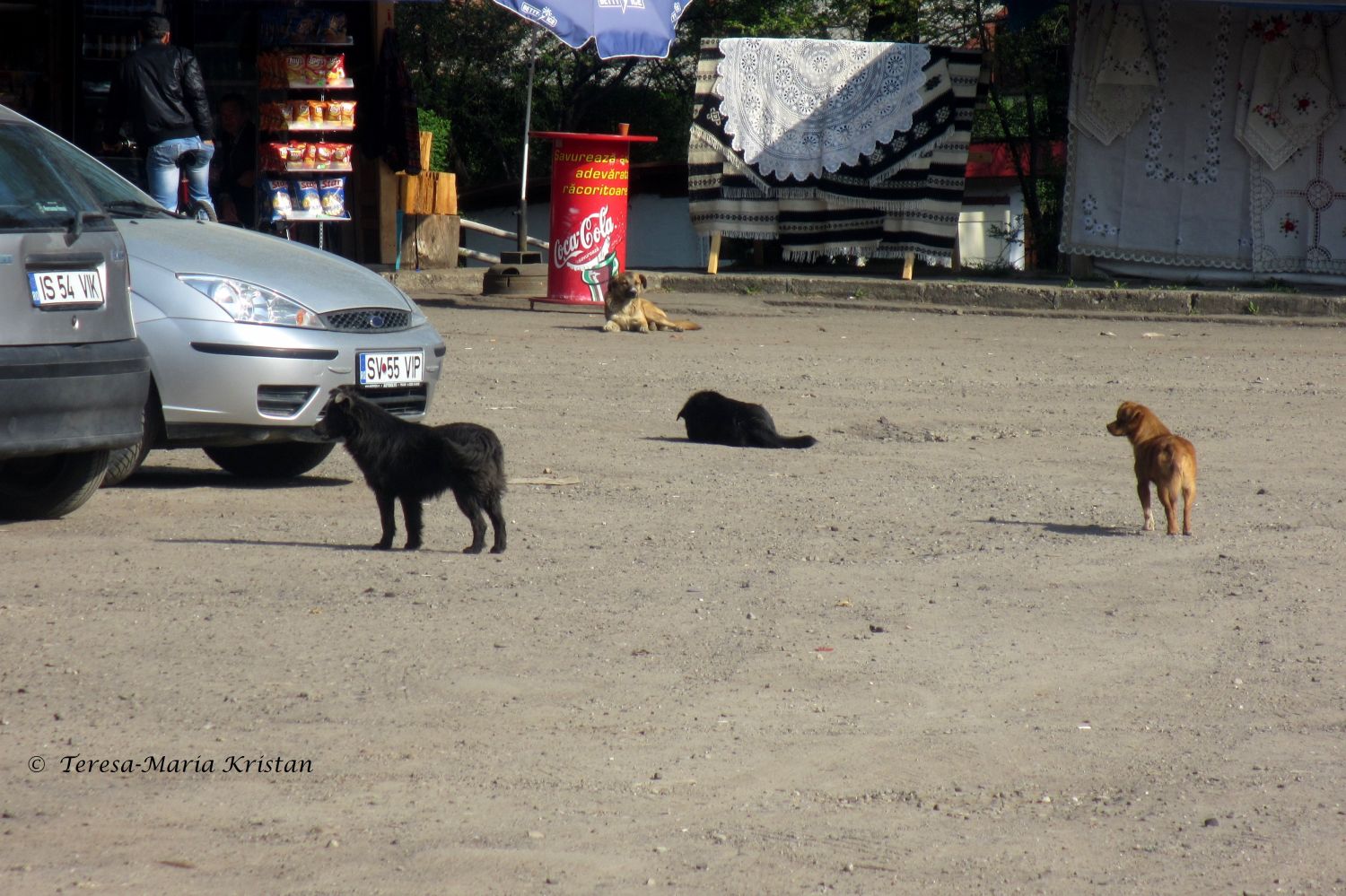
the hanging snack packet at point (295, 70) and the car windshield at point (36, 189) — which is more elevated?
the hanging snack packet at point (295, 70)

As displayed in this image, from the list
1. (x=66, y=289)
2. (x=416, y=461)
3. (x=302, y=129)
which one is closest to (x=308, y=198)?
(x=302, y=129)

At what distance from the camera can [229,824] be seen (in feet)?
11.7

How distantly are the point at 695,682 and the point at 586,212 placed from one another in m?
10.5

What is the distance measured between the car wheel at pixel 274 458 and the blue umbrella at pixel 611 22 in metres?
7.19

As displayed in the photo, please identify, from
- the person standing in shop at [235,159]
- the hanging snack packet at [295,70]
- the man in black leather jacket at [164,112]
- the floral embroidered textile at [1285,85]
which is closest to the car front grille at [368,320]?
the man in black leather jacket at [164,112]

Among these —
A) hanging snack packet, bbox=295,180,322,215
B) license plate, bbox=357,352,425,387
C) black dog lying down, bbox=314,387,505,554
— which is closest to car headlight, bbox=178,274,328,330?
license plate, bbox=357,352,425,387

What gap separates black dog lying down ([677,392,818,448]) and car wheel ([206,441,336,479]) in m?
2.02

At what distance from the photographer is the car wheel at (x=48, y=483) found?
6461 mm

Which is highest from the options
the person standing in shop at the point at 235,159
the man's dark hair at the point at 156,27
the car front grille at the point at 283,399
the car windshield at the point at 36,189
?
the man's dark hair at the point at 156,27

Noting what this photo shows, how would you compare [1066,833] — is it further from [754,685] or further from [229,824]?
[229,824]

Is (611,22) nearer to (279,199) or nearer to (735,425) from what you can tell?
(279,199)

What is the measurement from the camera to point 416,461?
19.9ft

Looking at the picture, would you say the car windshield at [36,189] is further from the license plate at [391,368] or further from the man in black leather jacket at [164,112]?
the man in black leather jacket at [164,112]

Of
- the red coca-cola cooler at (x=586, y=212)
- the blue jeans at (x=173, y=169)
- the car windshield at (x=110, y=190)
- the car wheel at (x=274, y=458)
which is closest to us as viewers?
the car windshield at (x=110, y=190)
